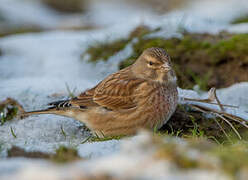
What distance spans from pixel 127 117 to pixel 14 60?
388 centimetres

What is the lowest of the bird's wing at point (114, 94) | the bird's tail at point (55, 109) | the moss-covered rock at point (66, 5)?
the bird's tail at point (55, 109)

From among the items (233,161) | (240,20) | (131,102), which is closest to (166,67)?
(131,102)

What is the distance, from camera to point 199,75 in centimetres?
681

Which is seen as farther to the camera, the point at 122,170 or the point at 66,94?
the point at 66,94

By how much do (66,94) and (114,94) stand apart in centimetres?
119

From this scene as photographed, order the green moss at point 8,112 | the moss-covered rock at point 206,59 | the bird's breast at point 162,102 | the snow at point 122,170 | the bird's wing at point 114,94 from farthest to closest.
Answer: the moss-covered rock at point 206,59 < the green moss at point 8,112 < the bird's wing at point 114,94 < the bird's breast at point 162,102 < the snow at point 122,170

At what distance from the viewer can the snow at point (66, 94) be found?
2.31 metres

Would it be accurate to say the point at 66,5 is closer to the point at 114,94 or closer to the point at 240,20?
the point at 240,20

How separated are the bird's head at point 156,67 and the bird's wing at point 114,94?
0.49 ft

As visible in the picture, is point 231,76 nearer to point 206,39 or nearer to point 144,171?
point 206,39

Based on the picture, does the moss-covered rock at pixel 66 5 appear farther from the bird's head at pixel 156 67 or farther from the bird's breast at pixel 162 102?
the bird's breast at pixel 162 102

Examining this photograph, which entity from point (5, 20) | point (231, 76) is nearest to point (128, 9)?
point (5, 20)

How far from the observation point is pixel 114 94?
5074mm

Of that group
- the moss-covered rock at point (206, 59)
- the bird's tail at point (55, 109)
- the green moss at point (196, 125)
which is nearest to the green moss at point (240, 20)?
the moss-covered rock at point (206, 59)
